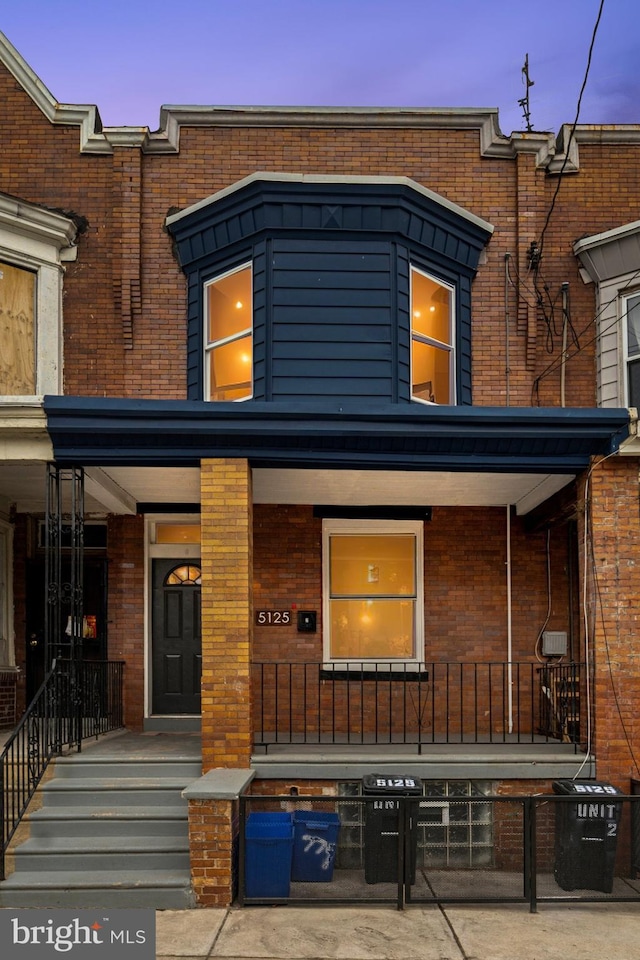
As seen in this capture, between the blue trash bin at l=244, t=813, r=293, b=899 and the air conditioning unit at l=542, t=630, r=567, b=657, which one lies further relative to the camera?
the air conditioning unit at l=542, t=630, r=567, b=657

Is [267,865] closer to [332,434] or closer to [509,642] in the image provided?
[332,434]

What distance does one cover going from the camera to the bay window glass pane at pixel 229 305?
455 inches

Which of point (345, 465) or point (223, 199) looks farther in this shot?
point (223, 199)

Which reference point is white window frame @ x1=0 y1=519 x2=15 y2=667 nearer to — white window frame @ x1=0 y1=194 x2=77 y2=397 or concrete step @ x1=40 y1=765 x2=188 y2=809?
white window frame @ x1=0 y1=194 x2=77 y2=397

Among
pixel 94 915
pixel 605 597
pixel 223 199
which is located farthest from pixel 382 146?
pixel 94 915

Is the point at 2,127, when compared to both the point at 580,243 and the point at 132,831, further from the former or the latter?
the point at 132,831

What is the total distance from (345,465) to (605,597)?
10.2 ft

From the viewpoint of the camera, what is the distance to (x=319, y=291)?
10.9 m

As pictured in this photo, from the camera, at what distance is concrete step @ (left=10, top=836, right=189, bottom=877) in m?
8.08

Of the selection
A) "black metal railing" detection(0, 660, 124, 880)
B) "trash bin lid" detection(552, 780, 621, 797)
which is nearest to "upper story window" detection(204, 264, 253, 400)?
"black metal railing" detection(0, 660, 124, 880)

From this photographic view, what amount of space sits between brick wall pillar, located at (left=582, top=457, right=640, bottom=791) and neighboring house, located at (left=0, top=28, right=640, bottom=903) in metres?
0.84

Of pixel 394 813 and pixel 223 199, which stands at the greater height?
pixel 223 199

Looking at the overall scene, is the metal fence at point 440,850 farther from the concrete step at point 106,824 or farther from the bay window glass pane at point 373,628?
the bay window glass pane at point 373,628

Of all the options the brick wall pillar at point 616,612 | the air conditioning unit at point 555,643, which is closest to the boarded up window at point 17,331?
the brick wall pillar at point 616,612
